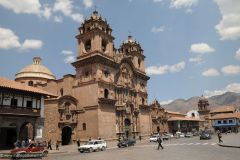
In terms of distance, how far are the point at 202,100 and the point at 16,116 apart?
90075 mm

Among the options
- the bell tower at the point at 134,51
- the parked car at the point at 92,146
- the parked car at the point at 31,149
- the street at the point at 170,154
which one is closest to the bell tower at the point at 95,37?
the bell tower at the point at 134,51

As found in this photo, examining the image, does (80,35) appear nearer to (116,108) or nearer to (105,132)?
(116,108)

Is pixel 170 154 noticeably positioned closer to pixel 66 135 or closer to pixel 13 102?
pixel 13 102

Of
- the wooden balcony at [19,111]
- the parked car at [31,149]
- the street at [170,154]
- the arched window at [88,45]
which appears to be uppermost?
the arched window at [88,45]

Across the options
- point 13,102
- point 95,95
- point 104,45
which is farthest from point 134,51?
point 13,102

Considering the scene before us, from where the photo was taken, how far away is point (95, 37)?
48.9 metres

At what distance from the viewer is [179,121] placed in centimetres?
8494

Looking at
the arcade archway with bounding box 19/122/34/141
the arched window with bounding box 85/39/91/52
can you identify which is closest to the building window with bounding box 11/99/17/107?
the arcade archway with bounding box 19/122/34/141

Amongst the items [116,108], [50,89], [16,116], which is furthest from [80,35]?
[16,116]

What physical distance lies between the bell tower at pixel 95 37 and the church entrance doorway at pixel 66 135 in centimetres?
1375

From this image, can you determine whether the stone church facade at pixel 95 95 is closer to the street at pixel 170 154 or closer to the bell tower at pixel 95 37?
the bell tower at pixel 95 37

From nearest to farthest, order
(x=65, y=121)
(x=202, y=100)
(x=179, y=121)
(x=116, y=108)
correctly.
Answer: (x=65, y=121) < (x=116, y=108) < (x=179, y=121) < (x=202, y=100)

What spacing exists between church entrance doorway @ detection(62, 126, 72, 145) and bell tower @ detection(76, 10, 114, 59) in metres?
13.8

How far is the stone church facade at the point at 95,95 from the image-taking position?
146 feet
